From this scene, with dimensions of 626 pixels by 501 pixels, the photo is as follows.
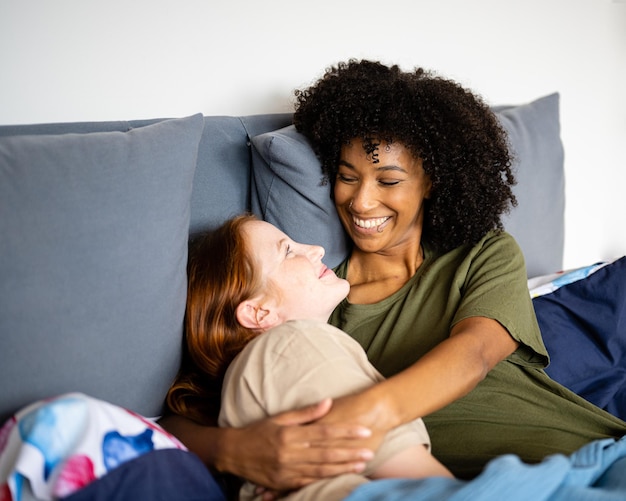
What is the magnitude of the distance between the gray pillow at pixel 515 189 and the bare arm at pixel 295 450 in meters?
0.61

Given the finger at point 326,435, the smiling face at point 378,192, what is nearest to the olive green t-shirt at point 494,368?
the smiling face at point 378,192

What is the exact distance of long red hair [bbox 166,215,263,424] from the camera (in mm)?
1476

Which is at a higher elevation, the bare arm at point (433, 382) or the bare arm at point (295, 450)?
the bare arm at point (433, 382)

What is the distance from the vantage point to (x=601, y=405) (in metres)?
1.81

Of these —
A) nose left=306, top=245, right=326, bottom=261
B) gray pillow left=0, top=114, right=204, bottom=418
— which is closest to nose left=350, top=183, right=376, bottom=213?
nose left=306, top=245, right=326, bottom=261

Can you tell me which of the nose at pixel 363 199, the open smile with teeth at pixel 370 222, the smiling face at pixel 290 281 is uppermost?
the nose at pixel 363 199

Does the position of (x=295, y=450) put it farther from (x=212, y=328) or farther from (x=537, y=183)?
(x=537, y=183)

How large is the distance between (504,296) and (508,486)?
57 centimetres

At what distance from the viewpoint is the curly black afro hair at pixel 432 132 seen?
1.72 metres

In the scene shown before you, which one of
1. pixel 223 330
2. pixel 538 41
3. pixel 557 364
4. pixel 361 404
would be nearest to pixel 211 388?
pixel 223 330

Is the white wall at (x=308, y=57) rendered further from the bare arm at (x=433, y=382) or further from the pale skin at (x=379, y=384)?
the bare arm at (x=433, y=382)

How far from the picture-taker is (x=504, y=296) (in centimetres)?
158

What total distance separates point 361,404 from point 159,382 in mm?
409

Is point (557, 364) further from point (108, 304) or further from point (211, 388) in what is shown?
point (108, 304)
